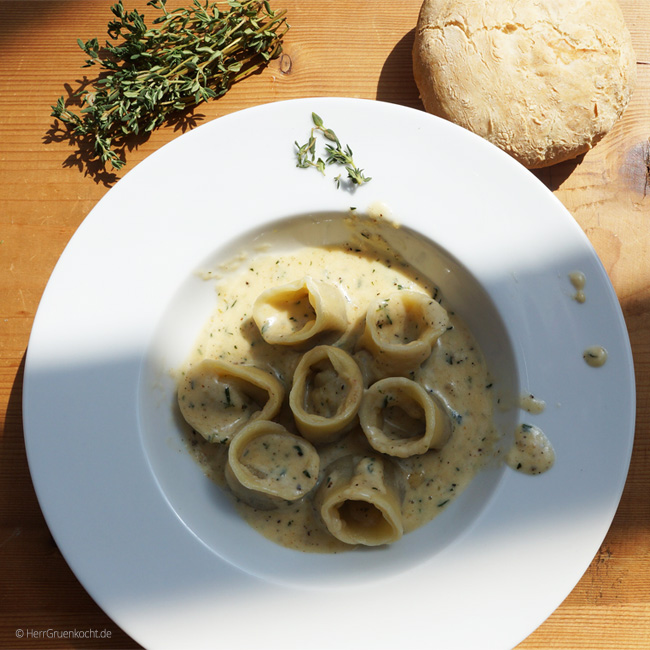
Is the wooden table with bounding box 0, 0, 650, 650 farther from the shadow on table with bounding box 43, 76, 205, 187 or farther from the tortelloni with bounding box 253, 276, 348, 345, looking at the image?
the tortelloni with bounding box 253, 276, 348, 345

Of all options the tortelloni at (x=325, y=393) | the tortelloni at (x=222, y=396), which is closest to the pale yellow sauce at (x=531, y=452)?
the tortelloni at (x=325, y=393)

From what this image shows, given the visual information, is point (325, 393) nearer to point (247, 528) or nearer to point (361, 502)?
point (361, 502)

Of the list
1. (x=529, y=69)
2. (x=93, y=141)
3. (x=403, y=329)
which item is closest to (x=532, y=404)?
(x=403, y=329)

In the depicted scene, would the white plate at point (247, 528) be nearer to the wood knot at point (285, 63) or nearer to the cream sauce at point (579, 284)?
the cream sauce at point (579, 284)

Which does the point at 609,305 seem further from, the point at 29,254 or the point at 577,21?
the point at 29,254

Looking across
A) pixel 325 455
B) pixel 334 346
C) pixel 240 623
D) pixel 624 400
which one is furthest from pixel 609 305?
pixel 240 623

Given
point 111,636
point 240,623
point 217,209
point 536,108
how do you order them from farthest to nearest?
point 111,636 < point 536,108 < point 217,209 < point 240,623
